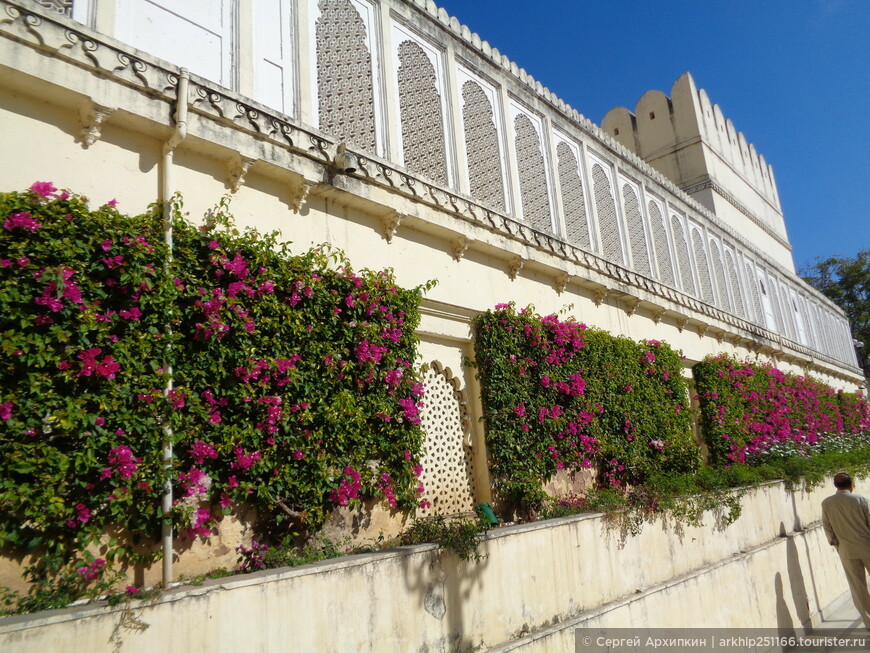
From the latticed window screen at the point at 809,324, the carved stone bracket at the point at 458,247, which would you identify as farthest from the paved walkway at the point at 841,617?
the latticed window screen at the point at 809,324

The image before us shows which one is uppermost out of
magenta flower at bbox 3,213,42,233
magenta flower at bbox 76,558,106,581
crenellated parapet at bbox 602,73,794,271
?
crenellated parapet at bbox 602,73,794,271

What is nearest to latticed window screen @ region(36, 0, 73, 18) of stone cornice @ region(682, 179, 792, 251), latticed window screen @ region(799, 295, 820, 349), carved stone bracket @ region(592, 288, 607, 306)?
carved stone bracket @ region(592, 288, 607, 306)

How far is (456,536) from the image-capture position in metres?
5.25

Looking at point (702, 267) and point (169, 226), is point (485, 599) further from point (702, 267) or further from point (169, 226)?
point (702, 267)

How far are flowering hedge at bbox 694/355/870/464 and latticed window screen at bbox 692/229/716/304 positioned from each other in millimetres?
1616

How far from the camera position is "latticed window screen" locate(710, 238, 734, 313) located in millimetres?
15753

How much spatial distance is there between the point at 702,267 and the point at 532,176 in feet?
24.4

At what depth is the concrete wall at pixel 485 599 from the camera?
Answer: 11.7 feet

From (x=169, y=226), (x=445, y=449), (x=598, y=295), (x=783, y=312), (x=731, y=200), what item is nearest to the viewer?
(x=169, y=226)

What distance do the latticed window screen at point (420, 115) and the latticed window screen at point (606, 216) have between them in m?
4.28

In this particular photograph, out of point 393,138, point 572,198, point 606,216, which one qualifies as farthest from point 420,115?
point 606,216

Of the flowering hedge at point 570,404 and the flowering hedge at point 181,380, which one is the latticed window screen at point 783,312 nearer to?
the flowering hedge at point 570,404

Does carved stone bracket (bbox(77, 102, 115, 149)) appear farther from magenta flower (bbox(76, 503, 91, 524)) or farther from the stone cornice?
the stone cornice

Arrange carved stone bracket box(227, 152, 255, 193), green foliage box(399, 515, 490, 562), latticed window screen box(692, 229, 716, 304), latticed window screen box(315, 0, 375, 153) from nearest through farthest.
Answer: green foliage box(399, 515, 490, 562)
carved stone bracket box(227, 152, 255, 193)
latticed window screen box(315, 0, 375, 153)
latticed window screen box(692, 229, 716, 304)
